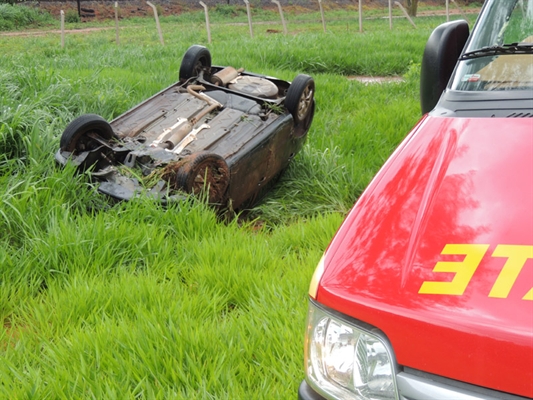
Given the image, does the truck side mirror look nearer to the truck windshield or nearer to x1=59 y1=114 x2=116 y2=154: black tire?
the truck windshield

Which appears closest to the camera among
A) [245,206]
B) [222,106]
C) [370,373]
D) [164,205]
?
[370,373]

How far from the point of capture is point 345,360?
1.45 m

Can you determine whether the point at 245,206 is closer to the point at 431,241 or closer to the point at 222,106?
the point at 222,106

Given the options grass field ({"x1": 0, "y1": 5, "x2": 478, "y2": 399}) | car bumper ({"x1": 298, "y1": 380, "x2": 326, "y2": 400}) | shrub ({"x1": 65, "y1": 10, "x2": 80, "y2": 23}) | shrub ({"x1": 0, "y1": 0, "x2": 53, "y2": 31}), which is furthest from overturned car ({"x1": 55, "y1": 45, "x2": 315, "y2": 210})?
shrub ({"x1": 65, "y1": 10, "x2": 80, "y2": 23})

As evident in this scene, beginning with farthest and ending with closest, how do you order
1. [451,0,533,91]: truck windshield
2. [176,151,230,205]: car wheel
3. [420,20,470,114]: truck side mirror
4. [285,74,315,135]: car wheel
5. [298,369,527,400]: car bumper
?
[285,74,315,135]: car wheel → [176,151,230,205]: car wheel → [420,20,470,114]: truck side mirror → [451,0,533,91]: truck windshield → [298,369,527,400]: car bumper

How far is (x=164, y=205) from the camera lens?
3.91m

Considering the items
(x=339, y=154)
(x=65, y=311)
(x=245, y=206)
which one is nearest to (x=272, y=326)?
(x=65, y=311)

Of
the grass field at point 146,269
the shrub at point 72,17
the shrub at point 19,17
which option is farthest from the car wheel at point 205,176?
the shrub at point 72,17

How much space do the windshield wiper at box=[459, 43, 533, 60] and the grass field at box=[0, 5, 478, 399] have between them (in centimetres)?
129

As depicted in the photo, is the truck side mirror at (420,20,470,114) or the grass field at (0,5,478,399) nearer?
the grass field at (0,5,478,399)

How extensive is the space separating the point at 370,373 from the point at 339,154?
4.31 meters

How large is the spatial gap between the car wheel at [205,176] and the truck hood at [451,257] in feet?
7.12

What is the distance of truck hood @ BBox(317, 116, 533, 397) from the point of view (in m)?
1.22

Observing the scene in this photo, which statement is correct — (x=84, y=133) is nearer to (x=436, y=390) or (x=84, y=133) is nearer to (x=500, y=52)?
(x=500, y=52)
